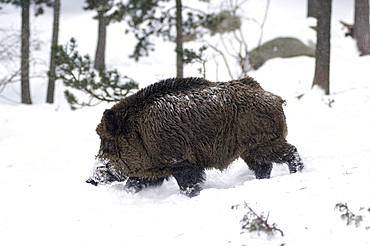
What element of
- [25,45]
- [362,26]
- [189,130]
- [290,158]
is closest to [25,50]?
[25,45]

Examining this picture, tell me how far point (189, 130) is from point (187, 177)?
548 millimetres

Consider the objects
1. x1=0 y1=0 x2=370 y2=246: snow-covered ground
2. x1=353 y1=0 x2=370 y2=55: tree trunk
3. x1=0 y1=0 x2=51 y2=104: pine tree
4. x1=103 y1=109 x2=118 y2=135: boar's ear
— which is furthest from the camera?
x1=0 y1=0 x2=51 y2=104: pine tree

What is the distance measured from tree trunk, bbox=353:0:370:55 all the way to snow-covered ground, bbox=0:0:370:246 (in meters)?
5.91

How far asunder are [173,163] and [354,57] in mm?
12907

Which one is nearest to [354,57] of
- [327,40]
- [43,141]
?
[327,40]

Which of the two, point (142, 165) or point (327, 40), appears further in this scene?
point (327, 40)

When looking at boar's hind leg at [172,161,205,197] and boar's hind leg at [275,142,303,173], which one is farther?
boar's hind leg at [275,142,303,173]

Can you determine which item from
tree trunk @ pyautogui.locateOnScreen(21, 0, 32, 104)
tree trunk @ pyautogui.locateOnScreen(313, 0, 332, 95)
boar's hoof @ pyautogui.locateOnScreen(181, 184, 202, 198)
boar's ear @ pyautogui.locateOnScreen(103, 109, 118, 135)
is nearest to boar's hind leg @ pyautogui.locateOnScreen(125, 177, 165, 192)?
boar's hoof @ pyautogui.locateOnScreen(181, 184, 202, 198)

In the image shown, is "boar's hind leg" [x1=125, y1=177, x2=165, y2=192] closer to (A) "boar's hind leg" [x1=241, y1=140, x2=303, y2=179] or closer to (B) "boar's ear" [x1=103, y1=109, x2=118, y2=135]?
(B) "boar's ear" [x1=103, y1=109, x2=118, y2=135]

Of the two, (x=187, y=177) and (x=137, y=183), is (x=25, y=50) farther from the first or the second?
(x=187, y=177)

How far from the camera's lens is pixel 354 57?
57.1 ft

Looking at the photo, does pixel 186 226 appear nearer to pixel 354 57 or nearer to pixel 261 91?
pixel 261 91

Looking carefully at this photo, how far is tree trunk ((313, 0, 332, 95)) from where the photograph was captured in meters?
10.8

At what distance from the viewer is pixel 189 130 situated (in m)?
6.17
